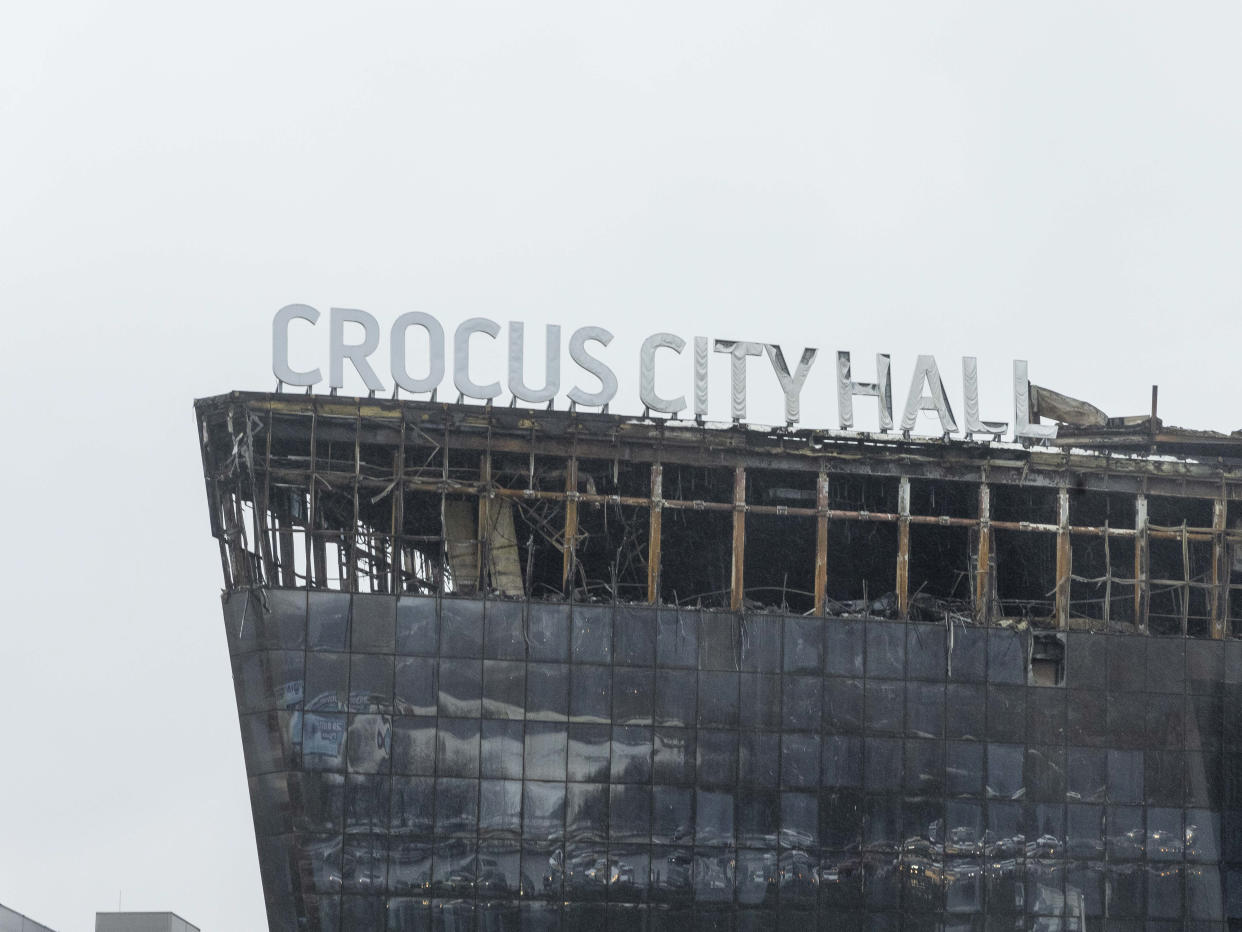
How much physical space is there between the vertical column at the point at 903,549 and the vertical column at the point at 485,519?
13315mm

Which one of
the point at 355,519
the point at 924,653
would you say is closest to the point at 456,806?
the point at 355,519

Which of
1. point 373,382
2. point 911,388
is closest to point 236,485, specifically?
point 373,382

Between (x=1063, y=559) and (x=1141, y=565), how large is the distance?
2.83 meters

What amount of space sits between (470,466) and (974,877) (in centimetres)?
2092

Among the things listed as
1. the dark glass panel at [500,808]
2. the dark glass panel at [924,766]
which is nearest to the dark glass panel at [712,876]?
the dark glass panel at [500,808]

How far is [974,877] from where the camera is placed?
6309cm

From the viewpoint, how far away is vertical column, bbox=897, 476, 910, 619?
64312 mm

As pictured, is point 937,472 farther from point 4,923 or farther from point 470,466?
point 4,923

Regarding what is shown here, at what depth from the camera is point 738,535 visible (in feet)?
210

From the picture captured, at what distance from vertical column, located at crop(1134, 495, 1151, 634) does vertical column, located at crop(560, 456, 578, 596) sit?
18920 millimetres

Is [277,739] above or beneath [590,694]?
beneath

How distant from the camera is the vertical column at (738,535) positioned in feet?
209

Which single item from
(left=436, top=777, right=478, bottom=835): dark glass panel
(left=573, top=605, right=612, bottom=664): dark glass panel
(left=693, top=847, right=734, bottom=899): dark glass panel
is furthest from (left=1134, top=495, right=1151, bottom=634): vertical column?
(left=436, top=777, right=478, bottom=835): dark glass panel

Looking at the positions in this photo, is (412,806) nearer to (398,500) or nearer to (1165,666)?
(398,500)
